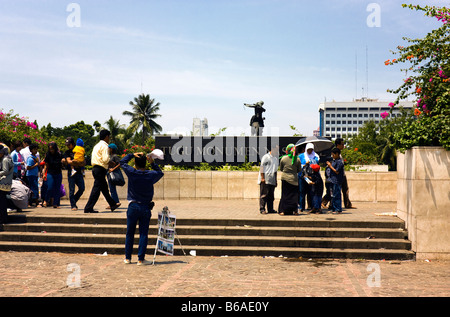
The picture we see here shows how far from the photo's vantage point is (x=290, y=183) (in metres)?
11.1

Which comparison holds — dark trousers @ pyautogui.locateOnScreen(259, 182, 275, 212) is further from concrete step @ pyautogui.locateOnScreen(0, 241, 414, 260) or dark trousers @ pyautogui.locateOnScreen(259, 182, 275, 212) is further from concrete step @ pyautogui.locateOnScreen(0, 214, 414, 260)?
concrete step @ pyautogui.locateOnScreen(0, 241, 414, 260)

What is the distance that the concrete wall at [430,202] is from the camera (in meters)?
8.84

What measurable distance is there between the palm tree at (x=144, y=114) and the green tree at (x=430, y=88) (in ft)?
220

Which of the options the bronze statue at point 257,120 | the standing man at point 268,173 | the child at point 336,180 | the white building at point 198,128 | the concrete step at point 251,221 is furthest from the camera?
→ the bronze statue at point 257,120

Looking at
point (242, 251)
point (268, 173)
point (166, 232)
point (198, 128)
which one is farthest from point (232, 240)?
point (198, 128)

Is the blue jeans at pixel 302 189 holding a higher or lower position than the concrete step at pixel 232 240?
higher

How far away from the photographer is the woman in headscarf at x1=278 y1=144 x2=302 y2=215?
36.1ft

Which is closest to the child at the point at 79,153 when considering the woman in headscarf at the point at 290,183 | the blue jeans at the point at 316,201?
the woman in headscarf at the point at 290,183

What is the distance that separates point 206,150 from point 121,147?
5614 cm

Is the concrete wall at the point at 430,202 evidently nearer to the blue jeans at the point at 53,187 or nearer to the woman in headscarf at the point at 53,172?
the woman in headscarf at the point at 53,172
